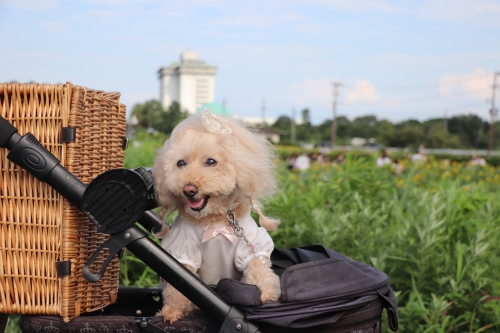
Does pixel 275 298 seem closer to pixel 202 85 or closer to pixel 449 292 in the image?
pixel 449 292

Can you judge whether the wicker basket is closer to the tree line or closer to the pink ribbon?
the pink ribbon

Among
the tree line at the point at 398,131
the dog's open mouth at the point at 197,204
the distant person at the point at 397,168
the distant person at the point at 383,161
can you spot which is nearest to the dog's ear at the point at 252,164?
the dog's open mouth at the point at 197,204

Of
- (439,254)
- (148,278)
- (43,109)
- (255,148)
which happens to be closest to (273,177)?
(255,148)

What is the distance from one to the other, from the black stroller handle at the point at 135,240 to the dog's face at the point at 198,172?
206 mm

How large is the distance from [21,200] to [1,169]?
124 millimetres

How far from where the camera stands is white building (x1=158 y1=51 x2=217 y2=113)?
64312 mm

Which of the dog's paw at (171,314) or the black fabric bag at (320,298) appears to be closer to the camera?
the black fabric bag at (320,298)

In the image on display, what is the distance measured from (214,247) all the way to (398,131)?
5702 centimetres

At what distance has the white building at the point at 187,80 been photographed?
64312mm

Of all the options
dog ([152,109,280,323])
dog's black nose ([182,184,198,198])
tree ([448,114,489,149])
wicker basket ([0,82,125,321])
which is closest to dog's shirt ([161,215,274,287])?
dog ([152,109,280,323])

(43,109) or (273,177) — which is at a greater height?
(43,109)

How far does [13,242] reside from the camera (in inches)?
72.3

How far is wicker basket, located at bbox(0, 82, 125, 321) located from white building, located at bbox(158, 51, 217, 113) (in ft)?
197

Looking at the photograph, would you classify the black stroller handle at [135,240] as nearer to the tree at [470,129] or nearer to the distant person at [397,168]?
the distant person at [397,168]
